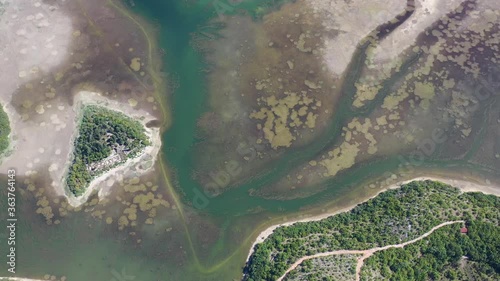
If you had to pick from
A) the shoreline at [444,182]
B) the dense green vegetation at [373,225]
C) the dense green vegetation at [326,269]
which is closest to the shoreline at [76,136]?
the shoreline at [444,182]

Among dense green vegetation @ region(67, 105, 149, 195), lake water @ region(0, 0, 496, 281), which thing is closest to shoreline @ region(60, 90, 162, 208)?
dense green vegetation @ region(67, 105, 149, 195)

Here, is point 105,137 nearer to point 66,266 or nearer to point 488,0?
point 66,266

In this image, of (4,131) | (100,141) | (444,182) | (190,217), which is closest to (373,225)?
(444,182)

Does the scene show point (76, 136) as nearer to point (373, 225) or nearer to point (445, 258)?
point (373, 225)

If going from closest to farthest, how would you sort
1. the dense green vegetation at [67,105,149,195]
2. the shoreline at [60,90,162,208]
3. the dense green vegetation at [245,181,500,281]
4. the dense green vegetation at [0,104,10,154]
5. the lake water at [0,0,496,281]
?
the dense green vegetation at [245,181,500,281] < the lake water at [0,0,496,281] < the shoreline at [60,90,162,208] < the dense green vegetation at [67,105,149,195] < the dense green vegetation at [0,104,10,154]

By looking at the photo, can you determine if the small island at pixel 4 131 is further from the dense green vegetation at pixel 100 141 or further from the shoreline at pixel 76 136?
the dense green vegetation at pixel 100 141

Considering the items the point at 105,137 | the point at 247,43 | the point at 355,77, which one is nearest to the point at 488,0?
the point at 355,77

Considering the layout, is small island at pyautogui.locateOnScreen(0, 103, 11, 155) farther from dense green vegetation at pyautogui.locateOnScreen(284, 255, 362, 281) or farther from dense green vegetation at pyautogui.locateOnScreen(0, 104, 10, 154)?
dense green vegetation at pyautogui.locateOnScreen(284, 255, 362, 281)
